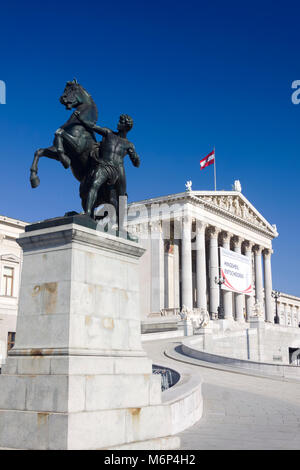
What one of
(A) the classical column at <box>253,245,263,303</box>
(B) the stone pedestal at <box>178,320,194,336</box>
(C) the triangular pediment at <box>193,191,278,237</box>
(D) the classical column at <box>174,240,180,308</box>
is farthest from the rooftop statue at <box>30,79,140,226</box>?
(A) the classical column at <box>253,245,263,303</box>

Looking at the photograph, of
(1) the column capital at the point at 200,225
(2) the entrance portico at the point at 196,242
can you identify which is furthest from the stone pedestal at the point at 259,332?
(1) the column capital at the point at 200,225

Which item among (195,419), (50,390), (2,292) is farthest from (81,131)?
(2,292)

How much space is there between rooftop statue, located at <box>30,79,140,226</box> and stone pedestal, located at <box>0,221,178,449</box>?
104 centimetres

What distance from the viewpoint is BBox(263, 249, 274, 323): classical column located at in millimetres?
74500

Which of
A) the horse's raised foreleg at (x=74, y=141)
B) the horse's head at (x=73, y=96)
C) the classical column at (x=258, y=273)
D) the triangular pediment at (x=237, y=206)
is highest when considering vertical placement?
the triangular pediment at (x=237, y=206)

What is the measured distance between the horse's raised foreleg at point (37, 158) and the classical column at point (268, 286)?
224 feet

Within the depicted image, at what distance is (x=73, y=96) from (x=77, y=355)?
454cm

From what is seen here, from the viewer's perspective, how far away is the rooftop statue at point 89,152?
28.8ft

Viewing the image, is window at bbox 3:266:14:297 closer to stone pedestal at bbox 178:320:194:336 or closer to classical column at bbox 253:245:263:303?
stone pedestal at bbox 178:320:194:336

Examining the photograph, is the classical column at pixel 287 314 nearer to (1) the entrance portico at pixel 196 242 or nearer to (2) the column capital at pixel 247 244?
(1) the entrance portico at pixel 196 242

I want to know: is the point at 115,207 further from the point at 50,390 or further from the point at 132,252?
the point at 50,390
